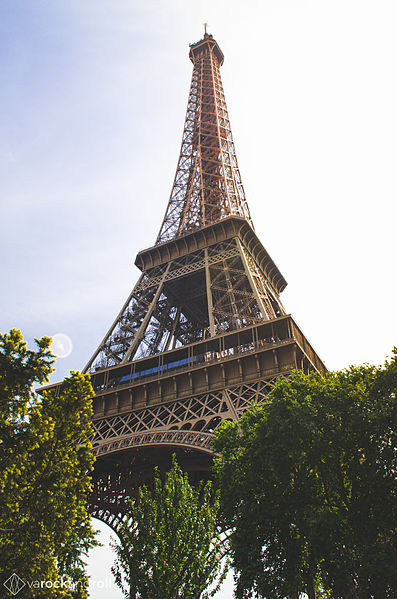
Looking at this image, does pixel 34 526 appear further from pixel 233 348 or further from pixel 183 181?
pixel 183 181

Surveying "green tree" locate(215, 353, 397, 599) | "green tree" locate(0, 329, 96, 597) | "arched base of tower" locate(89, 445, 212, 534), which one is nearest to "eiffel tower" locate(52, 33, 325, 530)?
"arched base of tower" locate(89, 445, 212, 534)

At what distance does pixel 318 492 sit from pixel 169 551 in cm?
463

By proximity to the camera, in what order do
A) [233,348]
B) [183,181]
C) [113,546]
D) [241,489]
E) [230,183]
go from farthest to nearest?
[183,181], [230,183], [233,348], [241,489], [113,546]

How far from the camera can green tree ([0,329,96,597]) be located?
930 cm

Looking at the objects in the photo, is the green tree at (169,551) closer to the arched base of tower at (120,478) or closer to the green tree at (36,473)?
the green tree at (36,473)

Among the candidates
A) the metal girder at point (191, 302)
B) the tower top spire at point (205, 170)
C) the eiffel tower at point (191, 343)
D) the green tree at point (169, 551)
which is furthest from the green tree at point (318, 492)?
the tower top spire at point (205, 170)

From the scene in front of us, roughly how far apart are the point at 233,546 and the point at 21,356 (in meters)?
8.74

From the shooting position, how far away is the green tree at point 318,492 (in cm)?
1236

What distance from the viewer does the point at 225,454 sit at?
16.0 m

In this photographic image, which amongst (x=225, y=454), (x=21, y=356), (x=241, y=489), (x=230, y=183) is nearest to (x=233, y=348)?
(x=225, y=454)

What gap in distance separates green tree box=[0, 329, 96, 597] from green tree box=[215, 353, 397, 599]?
17.7ft

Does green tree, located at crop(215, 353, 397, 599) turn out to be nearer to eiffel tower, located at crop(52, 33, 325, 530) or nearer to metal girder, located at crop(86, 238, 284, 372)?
eiffel tower, located at crop(52, 33, 325, 530)

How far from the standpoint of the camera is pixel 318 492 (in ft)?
44.9

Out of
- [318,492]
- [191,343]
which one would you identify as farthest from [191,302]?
[318,492]
